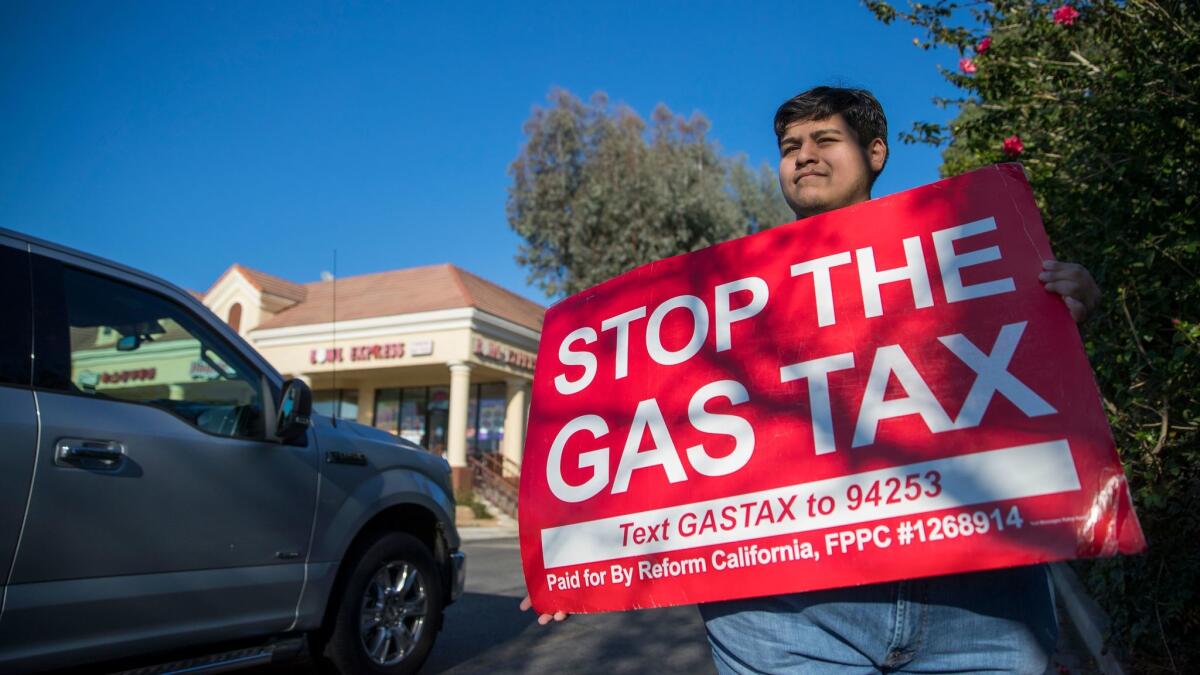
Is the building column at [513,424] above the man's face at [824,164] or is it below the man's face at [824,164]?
above

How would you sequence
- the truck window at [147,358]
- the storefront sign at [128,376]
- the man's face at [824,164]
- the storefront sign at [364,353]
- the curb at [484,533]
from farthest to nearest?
the storefront sign at [364,353] < the curb at [484,533] < the storefront sign at [128,376] < the truck window at [147,358] < the man's face at [824,164]

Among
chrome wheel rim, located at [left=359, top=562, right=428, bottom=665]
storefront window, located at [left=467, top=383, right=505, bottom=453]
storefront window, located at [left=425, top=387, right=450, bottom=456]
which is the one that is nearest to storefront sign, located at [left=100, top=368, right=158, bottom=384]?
chrome wheel rim, located at [left=359, top=562, right=428, bottom=665]

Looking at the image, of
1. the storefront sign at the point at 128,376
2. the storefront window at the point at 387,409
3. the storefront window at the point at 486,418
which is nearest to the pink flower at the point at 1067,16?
the storefront sign at the point at 128,376

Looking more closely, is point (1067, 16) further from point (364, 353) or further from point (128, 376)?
point (364, 353)

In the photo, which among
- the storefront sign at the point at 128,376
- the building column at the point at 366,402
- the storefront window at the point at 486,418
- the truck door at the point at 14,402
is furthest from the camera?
the building column at the point at 366,402

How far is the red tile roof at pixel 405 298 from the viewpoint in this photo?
2480 cm

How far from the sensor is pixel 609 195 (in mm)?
26297

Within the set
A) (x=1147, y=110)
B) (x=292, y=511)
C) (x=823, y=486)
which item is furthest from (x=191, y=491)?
(x=1147, y=110)

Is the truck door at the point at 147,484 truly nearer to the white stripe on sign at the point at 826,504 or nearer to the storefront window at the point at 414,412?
the white stripe on sign at the point at 826,504

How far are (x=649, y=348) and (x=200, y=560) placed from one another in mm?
2467

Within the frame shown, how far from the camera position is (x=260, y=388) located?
13.4 ft

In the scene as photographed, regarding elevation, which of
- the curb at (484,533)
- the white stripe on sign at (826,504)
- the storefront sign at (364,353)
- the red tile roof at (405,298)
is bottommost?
the curb at (484,533)

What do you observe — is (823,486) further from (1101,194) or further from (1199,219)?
(1101,194)

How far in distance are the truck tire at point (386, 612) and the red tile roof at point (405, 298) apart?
1906 centimetres
